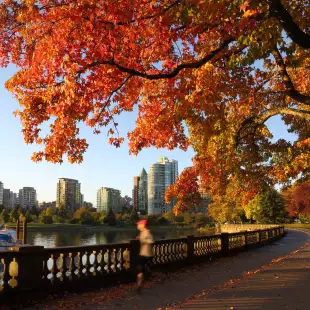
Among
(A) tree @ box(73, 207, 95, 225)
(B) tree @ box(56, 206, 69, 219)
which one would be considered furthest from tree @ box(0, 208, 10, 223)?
(A) tree @ box(73, 207, 95, 225)

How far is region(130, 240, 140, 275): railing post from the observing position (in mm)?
10966

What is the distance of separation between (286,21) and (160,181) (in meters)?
188

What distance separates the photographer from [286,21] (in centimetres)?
774

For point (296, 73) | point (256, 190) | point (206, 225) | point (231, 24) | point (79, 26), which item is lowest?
point (206, 225)

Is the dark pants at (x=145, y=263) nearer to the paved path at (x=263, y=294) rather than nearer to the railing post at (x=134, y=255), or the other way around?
the railing post at (x=134, y=255)

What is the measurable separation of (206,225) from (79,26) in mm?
108631

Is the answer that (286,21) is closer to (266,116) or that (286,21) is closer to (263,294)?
(263,294)

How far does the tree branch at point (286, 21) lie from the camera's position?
24.5 ft

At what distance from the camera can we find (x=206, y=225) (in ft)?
372

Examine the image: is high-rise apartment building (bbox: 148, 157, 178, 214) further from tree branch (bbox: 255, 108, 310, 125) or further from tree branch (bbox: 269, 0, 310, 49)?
tree branch (bbox: 269, 0, 310, 49)

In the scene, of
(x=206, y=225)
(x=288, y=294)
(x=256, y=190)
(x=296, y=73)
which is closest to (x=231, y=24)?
(x=288, y=294)

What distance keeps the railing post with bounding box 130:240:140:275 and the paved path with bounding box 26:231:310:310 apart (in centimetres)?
64

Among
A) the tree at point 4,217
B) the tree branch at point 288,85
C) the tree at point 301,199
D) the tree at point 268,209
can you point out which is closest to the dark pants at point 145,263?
the tree branch at point 288,85

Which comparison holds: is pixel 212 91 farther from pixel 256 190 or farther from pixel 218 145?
pixel 256 190
